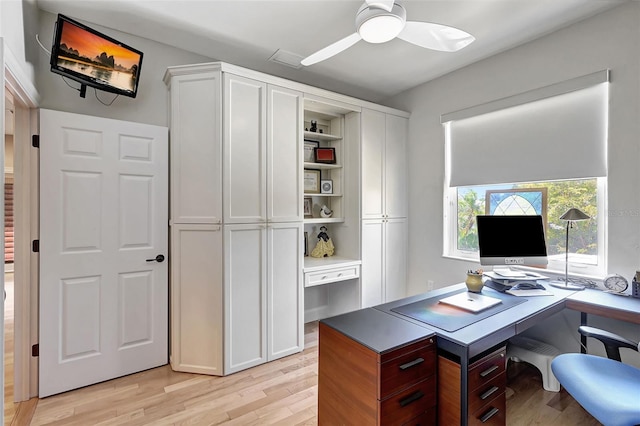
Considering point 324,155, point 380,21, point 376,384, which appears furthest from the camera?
point 324,155

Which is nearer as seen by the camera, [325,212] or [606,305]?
[606,305]

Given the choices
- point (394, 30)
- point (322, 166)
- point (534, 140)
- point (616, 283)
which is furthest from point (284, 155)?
point (616, 283)

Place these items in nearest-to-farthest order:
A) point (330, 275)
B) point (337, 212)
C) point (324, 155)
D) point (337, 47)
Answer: point (337, 47) < point (330, 275) < point (324, 155) < point (337, 212)

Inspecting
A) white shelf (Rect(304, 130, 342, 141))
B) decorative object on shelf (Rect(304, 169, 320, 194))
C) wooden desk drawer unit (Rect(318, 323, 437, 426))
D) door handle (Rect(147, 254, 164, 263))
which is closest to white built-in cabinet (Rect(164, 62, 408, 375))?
door handle (Rect(147, 254, 164, 263))

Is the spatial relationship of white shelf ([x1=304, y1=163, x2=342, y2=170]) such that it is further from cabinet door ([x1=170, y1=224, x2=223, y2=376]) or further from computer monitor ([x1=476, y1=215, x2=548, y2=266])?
computer monitor ([x1=476, y1=215, x2=548, y2=266])

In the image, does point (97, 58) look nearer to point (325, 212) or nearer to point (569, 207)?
point (325, 212)

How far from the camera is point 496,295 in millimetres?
2082

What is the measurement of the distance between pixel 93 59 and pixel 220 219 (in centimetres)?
143

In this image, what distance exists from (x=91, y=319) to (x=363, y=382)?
214 cm

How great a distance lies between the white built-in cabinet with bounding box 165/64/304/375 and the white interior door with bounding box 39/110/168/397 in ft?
0.64

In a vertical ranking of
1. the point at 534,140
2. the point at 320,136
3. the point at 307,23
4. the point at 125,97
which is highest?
the point at 307,23

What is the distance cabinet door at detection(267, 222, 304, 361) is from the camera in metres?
2.64

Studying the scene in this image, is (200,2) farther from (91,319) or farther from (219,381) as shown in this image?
(219,381)

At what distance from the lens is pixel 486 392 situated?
1.50 metres
